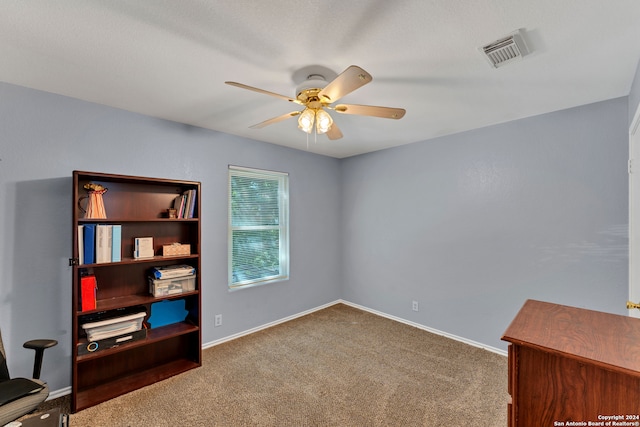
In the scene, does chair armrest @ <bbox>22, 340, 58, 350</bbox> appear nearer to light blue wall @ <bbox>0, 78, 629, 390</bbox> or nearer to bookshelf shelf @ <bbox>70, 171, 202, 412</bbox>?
bookshelf shelf @ <bbox>70, 171, 202, 412</bbox>

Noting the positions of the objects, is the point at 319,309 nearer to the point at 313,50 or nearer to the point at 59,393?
the point at 59,393

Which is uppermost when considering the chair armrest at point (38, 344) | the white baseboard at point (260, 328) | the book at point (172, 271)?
the book at point (172, 271)

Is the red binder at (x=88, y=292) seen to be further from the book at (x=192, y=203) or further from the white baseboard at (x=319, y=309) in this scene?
the book at (x=192, y=203)

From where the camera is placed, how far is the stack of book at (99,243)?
205cm

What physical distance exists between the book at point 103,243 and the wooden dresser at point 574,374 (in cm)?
262

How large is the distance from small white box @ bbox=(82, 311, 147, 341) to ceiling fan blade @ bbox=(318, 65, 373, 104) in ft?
7.56

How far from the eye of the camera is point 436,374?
2430 mm

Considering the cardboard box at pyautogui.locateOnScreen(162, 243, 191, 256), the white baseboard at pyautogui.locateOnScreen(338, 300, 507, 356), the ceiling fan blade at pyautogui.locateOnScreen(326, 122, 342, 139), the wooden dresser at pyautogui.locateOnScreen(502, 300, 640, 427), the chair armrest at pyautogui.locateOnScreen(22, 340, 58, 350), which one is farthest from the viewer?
the white baseboard at pyautogui.locateOnScreen(338, 300, 507, 356)

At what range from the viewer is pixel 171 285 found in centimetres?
249

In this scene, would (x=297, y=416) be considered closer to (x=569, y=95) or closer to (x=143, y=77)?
(x=143, y=77)

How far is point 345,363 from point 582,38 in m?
2.85

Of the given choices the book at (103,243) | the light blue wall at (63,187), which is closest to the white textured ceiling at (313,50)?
the light blue wall at (63,187)

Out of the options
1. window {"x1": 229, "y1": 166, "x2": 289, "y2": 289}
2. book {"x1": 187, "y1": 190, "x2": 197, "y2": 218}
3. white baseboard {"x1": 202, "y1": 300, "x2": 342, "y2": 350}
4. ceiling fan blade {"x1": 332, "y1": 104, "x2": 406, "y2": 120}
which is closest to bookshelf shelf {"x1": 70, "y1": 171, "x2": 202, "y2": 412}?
book {"x1": 187, "y1": 190, "x2": 197, "y2": 218}

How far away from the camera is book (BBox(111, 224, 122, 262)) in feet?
7.14
